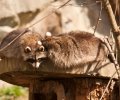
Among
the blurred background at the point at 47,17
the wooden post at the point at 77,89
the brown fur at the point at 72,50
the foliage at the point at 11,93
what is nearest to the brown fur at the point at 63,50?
the brown fur at the point at 72,50

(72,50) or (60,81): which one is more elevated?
(72,50)

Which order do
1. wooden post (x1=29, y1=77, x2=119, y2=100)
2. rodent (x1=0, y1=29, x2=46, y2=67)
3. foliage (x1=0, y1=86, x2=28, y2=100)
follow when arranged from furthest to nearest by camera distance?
foliage (x1=0, y1=86, x2=28, y2=100) → wooden post (x1=29, y1=77, x2=119, y2=100) → rodent (x1=0, y1=29, x2=46, y2=67)

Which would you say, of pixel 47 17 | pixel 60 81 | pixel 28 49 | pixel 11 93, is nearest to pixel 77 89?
pixel 60 81

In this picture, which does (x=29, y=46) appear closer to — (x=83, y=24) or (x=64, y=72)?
(x=64, y=72)

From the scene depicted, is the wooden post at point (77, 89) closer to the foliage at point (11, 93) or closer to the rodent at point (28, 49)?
the rodent at point (28, 49)

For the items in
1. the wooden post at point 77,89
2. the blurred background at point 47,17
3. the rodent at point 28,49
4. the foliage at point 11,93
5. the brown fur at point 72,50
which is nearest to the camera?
the brown fur at point 72,50

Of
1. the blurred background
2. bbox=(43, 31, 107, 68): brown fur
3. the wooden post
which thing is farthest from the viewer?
the blurred background

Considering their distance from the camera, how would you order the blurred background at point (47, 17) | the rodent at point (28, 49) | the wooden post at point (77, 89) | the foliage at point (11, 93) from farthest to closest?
the blurred background at point (47, 17)
the foliage at point (11, 93)
the wooden post at point (77, 89)
the rodent at point (28, 49)

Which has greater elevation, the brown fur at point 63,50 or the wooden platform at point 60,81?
the brown fur at point 63,50

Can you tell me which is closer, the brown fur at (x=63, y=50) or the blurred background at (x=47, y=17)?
the brown fur at (x=63, y=50)

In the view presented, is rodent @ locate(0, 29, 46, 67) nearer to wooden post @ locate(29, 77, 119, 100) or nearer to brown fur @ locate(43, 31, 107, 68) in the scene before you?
brown fur @ locate(43, 31, 107, 68)

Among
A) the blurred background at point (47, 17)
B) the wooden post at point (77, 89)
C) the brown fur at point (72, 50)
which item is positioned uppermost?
the blurred background at point (47, 17)

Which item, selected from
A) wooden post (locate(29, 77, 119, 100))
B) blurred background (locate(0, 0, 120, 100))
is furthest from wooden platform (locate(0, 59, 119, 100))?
blurred background (locate(0, 0, 120, 100))

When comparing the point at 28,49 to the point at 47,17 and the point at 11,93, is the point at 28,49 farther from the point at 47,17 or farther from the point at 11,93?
the point at 47,17
